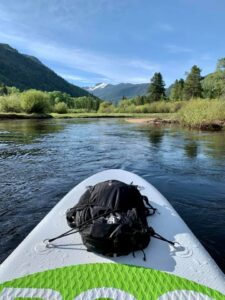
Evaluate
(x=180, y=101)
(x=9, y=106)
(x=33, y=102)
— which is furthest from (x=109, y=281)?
(x=180, y=101)

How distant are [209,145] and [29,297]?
1231 centimetres

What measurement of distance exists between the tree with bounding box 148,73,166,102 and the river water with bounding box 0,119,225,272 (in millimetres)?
59245

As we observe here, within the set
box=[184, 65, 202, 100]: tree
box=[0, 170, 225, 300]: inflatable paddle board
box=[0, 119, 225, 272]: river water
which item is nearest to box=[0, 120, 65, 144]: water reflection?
box=[0, 119, 225, 272]: river water

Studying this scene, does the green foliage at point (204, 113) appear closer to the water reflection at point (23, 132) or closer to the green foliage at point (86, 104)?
the water reflection at point (23, 132)

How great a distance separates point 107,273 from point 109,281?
4.3 inches

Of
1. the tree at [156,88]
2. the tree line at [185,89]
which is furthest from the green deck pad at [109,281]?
the tree at [156,88]

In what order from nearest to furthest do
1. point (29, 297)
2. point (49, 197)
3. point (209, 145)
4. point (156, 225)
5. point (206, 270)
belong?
point (29, 297)
point (206, 270)
point (156, 225)
point (49, 197)
point (209, 145)

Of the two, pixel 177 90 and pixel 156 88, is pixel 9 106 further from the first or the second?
pixel 177 90

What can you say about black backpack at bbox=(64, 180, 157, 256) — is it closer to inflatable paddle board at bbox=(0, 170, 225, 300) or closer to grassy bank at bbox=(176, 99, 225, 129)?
inflatable paddle board at bbox=(0, 170, 225, 300)

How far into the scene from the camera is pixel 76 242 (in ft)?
10.6

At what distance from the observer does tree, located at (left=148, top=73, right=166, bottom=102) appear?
71812 mm

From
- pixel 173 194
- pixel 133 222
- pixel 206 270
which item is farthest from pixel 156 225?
pixel 173 194

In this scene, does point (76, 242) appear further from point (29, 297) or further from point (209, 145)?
point (209, 145)

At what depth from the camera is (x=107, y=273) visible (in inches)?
105
